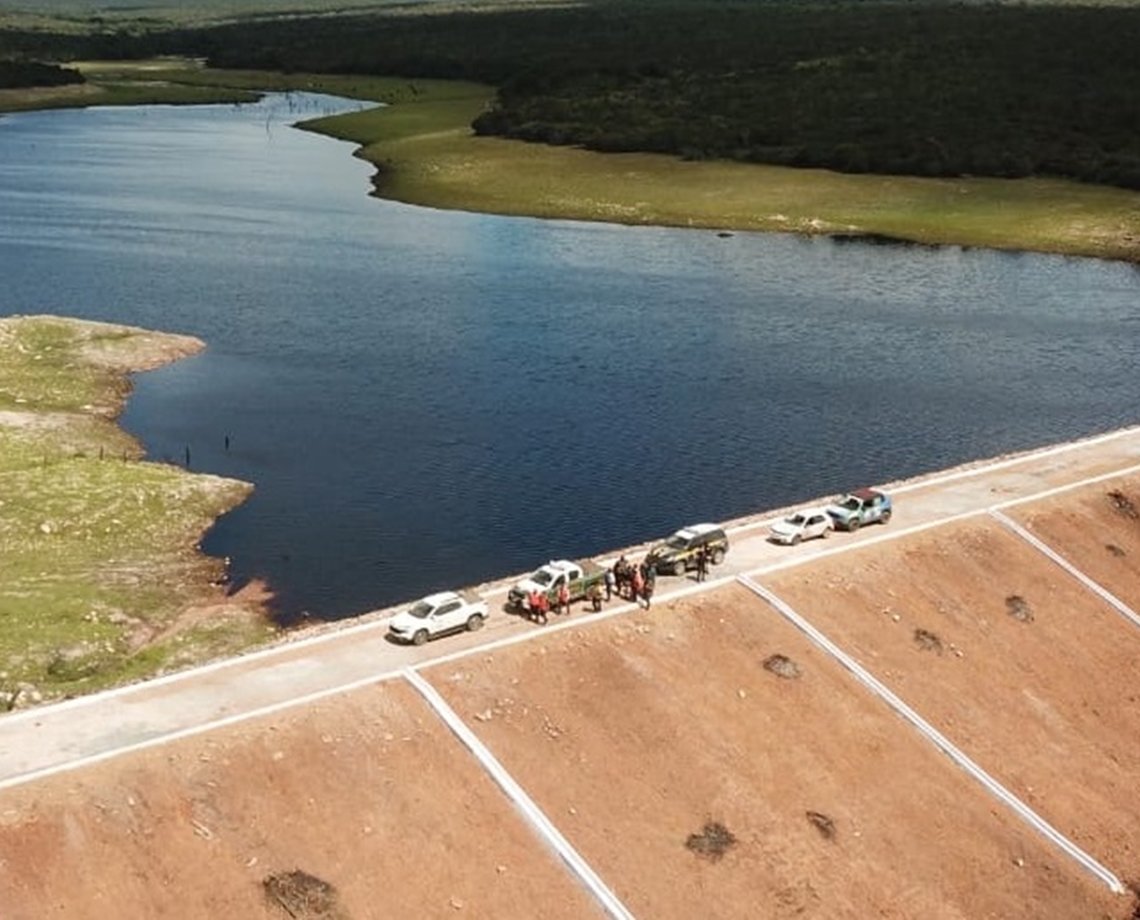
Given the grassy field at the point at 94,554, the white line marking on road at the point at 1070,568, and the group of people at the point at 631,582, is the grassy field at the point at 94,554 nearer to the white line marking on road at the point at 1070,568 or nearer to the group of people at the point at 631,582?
the group of people at the point at 631,582

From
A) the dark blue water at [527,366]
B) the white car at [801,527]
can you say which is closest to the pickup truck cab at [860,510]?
the white car at [801,527]

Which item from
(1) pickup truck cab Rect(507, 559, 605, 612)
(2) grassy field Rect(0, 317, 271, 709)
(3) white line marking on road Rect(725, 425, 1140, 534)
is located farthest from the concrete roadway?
(2) grassy field Rect(0, 317, 271, 709)

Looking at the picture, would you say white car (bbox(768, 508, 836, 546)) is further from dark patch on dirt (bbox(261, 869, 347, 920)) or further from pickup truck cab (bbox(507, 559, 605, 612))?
dark patch on dirt (bbox(261, 869, 347, 920))

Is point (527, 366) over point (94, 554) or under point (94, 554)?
under

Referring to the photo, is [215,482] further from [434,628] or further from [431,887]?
[431,887]

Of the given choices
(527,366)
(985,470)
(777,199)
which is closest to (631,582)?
(985,470)

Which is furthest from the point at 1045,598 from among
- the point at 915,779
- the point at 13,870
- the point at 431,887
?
the point at 13,870

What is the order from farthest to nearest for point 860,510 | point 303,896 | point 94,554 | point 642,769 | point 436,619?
point 94,554 → point 860,510 → point 436,619 → point 642,769 → point 303,896

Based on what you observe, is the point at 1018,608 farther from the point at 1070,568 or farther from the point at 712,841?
the point at 712,841
